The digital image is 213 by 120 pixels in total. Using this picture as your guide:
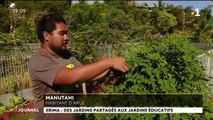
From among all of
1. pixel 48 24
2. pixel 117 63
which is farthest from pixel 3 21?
pixel 117 63

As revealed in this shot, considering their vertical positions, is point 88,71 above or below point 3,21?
above

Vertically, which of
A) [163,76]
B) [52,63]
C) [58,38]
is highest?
[58,38]

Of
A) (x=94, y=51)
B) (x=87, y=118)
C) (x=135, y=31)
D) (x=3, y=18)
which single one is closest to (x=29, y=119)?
(x=94, y=51)

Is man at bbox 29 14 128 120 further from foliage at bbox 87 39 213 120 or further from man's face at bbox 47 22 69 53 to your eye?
foliage at bbox 87 39 213 120

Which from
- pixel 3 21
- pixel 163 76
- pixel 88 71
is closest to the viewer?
pixel 88 71

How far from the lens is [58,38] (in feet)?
7.57

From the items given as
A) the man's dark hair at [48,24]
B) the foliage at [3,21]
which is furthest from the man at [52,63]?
the foliage at [3,21]

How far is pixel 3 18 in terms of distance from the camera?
25.9 m

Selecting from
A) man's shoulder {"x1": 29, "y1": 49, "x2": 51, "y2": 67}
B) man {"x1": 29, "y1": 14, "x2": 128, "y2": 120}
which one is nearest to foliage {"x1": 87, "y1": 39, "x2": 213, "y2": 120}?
man {"x1": 29, "y1": 14, "x2": 128, "y2": 120}

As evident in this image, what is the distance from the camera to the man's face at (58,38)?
2.31m

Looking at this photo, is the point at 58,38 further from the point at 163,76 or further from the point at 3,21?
the point at 3,21

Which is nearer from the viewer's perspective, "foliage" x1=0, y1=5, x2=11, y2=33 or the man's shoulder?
the man's shoulder

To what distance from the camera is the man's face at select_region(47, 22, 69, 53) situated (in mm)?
2309

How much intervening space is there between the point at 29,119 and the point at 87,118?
366cm
